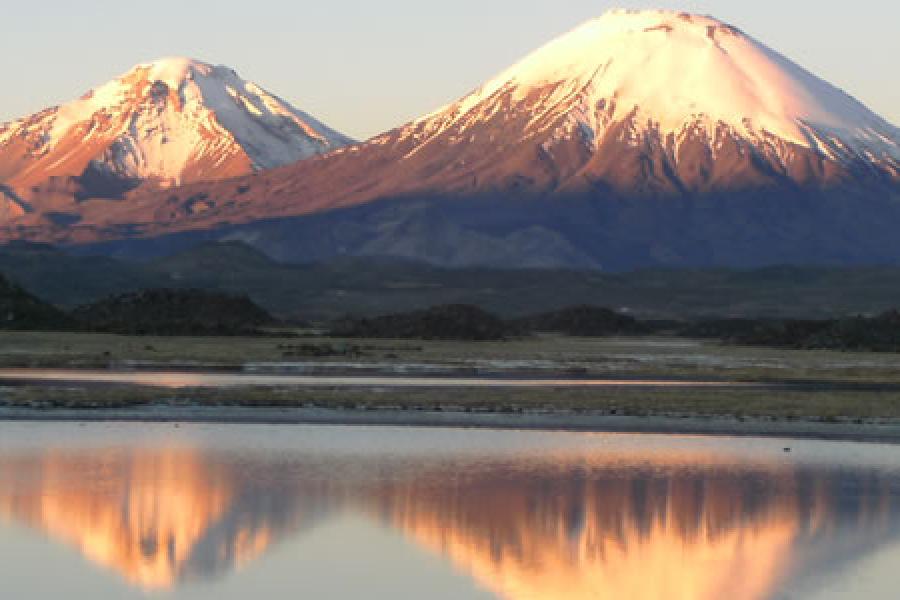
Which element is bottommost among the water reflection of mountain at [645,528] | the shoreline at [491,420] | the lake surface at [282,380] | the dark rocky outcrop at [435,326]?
the water reflection of mountain at [645,528]

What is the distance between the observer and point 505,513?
33.4 m

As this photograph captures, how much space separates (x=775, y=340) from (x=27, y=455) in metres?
86.2

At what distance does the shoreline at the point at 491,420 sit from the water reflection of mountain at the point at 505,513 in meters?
7.79

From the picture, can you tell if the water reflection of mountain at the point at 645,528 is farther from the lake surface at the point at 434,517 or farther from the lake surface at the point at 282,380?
the lake surface at the point at 282,380

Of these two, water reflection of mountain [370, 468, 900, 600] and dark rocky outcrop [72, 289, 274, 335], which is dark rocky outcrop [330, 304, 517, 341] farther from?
water reflection of mountain [370, 468, 900, 600]

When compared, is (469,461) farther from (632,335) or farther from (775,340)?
(632,335)

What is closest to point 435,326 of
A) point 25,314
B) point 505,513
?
point 25,314

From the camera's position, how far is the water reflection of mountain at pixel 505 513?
93.0ft

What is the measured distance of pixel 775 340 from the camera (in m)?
121

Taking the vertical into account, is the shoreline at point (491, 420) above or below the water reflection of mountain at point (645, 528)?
above

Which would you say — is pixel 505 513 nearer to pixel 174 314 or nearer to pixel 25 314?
pixel 25 314

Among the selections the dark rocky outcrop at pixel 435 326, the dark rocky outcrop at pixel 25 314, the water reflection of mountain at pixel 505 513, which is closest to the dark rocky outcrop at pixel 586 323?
the dark rocky outcrop at pixel 435 326

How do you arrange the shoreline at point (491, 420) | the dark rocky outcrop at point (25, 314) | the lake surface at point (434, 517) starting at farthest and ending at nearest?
the dark rocky outcrop at point (25, 314)
the shoreline at point (491, 420)
the lake surface at point (434, 517)

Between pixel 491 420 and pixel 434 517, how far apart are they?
18.4 m
